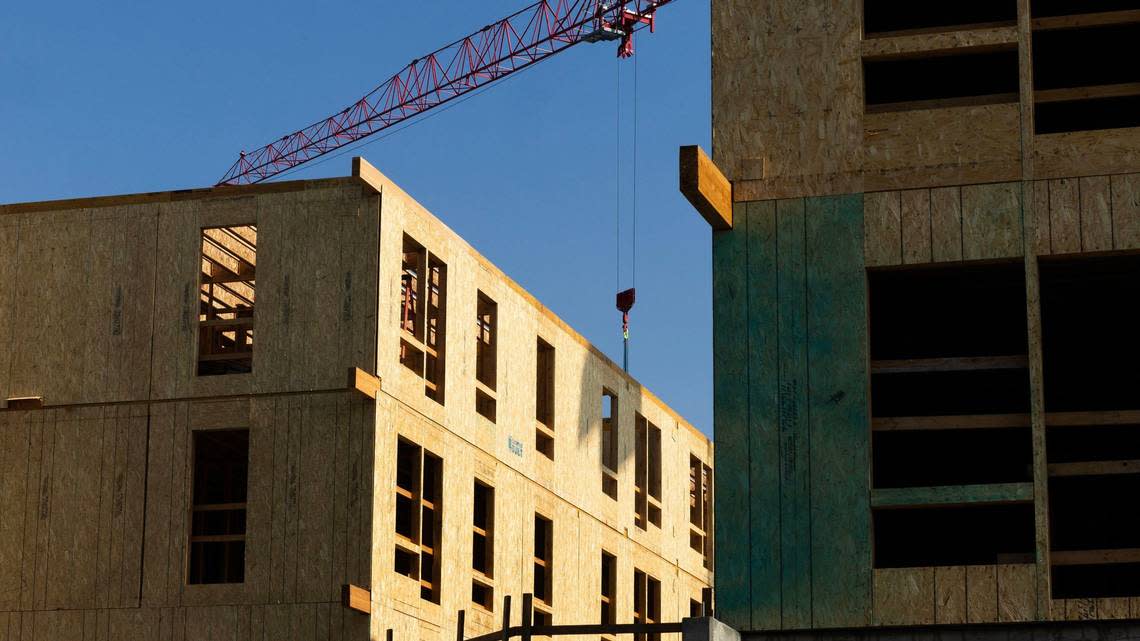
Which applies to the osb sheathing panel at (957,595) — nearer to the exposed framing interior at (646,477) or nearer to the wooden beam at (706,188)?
the wooden beam at (706,188)

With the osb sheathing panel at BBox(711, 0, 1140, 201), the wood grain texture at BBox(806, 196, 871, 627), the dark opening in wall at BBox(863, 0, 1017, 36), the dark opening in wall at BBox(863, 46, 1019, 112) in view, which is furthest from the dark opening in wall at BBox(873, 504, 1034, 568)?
the dark opening in wall at BBox(863, 0, 1017, 36)

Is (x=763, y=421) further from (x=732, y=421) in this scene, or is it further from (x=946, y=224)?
(x=946, y=224)

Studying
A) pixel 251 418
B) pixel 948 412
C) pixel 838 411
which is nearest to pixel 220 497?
pixel 251 418

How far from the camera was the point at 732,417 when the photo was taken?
22422 mm

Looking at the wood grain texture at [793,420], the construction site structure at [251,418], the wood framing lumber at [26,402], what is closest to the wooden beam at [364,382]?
the construction site structure at [251,418]

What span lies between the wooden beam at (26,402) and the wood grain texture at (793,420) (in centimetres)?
1587

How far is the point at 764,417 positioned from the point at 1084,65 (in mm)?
8450

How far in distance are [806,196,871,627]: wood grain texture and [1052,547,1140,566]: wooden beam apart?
2326mm

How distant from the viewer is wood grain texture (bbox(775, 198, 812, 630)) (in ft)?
71.3

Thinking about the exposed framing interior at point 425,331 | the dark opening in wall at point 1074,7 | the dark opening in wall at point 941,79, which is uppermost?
the dark opening in wall at point 1074,7

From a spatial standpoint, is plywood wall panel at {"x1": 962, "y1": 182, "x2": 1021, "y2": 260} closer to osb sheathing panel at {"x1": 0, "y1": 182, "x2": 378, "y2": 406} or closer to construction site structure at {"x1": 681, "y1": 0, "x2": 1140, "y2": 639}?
construction site structure at {"x1": 681, "y1": 0, "x2": 1140, "y2": 639}

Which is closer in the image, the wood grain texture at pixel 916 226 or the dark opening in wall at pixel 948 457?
the wood grain texture at pixel 916 226

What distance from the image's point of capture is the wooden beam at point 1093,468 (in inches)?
875

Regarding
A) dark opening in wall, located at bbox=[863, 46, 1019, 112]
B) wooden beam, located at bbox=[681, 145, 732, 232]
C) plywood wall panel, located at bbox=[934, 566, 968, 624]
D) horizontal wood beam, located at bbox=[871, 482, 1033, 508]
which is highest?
dark opening in wall, located at bbox=[863, 46, 1019, 112]
